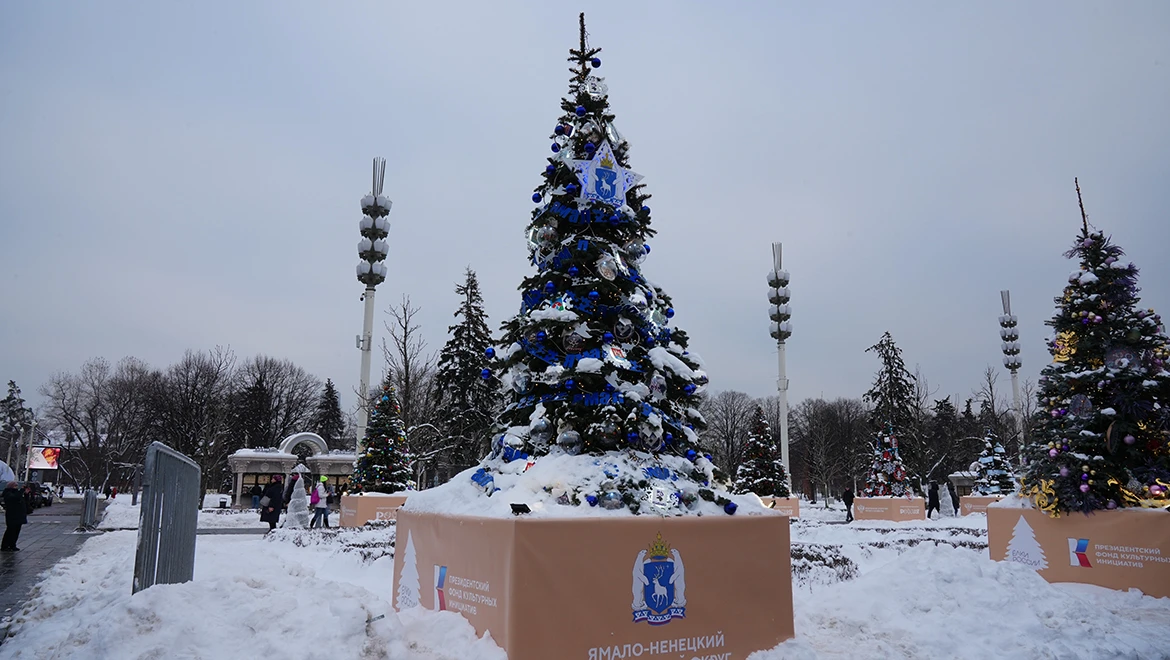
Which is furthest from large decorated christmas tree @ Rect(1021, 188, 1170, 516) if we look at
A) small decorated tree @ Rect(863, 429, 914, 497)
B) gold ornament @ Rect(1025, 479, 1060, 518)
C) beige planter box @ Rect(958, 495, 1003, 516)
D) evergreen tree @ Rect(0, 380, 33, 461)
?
evergreen tree @ Rect(0, 380, 33, 461)

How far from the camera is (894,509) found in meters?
26.6

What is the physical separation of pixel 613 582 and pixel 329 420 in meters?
68.9

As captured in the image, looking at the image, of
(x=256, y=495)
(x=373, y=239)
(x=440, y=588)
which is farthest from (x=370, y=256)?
(x=440, y=588)

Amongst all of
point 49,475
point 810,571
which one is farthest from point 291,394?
point 810,571

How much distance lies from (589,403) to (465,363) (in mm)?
34346

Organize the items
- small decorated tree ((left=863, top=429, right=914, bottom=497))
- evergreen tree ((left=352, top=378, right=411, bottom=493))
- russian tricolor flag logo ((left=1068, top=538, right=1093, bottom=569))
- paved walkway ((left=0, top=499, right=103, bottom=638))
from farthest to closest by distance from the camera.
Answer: small decorated tree ((left=863, top=429, right=914, bottom=497))
evergreen tree ((left=352, top=378, right=411, bottom=493))
russian tricolor flag logo ((left=1068, top=538, right=1093, bottom=569))
paved walkway ((left=0, top=499, right=103, bottom=638))

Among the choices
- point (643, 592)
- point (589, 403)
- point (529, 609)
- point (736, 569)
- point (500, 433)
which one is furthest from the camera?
point (500, 433)

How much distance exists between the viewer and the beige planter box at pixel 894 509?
86.8 ft

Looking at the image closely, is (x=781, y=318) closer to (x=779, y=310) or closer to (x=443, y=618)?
(x=779, y=310)

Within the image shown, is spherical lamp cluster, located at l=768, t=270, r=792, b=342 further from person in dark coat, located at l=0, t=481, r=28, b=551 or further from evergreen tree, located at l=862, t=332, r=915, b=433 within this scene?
person in dark coat, located at l=0, t=481, r=28, b=551

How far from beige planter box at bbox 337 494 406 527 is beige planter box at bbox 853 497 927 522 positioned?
17827 mm

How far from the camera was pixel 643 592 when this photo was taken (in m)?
5.82

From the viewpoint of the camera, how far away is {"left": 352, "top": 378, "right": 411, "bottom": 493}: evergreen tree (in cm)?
2255

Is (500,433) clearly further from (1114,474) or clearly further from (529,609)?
(1114,474)
